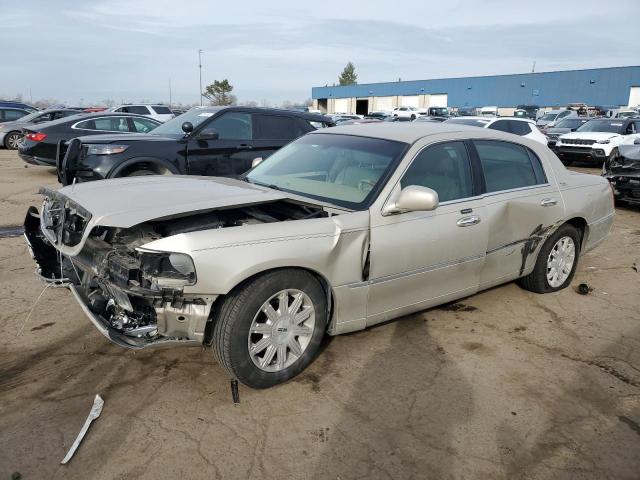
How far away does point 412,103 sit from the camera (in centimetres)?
6688

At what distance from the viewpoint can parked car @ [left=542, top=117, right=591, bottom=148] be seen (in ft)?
60.5

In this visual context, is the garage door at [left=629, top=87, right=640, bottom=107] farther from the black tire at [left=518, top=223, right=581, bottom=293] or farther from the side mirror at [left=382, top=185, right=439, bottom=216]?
the side mirror at [left=382, top=185, right=439, bottom=216]

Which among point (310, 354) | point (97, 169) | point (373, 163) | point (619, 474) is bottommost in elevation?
point (619, 474)

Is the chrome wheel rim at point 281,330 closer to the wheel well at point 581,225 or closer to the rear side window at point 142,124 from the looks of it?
the wheel well at point 581,225

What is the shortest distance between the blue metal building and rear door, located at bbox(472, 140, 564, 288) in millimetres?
52813

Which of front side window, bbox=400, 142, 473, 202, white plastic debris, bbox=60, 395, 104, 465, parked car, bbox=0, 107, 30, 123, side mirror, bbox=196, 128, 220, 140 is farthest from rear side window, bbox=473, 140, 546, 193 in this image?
parked car, bbox=0, 107, 30, 123

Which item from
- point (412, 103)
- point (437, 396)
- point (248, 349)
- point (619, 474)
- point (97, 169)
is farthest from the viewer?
point (412, 103)

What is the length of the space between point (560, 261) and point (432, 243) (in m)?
2.11

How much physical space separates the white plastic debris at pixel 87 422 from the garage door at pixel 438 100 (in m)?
65.3

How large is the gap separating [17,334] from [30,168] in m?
12.2

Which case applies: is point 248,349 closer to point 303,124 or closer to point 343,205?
point 343,205

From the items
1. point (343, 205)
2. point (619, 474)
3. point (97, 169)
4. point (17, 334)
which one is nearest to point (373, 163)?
point (343, 205)

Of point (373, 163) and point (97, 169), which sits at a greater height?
point (373, 163)

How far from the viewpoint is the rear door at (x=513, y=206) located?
14.3 feet
